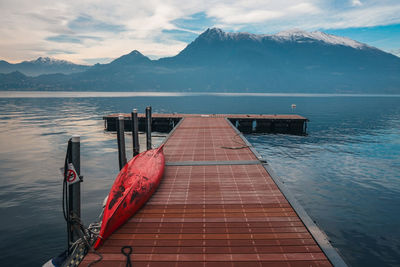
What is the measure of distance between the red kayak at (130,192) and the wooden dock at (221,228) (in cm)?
25

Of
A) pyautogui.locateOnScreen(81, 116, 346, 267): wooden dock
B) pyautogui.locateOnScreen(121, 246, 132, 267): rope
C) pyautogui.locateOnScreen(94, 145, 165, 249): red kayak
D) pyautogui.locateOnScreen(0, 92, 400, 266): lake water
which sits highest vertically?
pyautogui.locateOnScreen(94, 145, 165, 249): red kayak

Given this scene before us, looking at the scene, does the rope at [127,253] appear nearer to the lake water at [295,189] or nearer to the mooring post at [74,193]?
the mooring post at [74,193]

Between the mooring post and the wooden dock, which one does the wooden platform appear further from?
the mooring post

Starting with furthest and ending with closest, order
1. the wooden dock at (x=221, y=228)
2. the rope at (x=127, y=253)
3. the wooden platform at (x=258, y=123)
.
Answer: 1. the wooden platform at (x=258, y=123)
2. the wooden dock at (x=221, y=228)
3. the rope at (x=127, y=253)

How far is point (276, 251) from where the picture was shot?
19.6ft

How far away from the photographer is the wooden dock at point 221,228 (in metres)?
5.76

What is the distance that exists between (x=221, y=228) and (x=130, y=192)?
10.2 feet

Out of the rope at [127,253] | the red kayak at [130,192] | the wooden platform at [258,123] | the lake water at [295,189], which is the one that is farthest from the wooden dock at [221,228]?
the wooden platform at [258,123]

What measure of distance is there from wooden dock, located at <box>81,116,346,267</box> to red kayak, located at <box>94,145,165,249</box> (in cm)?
25

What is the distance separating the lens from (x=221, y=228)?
6.99m

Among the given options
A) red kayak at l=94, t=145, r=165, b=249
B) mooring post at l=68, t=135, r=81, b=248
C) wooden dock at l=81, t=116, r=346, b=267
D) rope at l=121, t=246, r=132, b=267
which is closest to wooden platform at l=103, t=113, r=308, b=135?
wooden dock at l=81, t=116, r=346, b=267

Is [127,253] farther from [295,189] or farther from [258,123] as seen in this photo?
[258,123]

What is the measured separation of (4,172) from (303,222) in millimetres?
21666

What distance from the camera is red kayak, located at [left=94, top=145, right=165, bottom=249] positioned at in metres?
6.81
